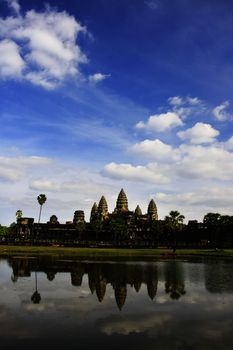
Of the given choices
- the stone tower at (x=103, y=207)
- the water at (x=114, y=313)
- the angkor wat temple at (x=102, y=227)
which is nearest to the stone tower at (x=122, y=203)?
the angkor wat temple at (x=102, y=227)

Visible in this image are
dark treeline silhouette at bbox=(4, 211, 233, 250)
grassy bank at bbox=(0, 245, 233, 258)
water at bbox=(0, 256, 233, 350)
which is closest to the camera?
water at bbox=(0, 256, 233, 350)

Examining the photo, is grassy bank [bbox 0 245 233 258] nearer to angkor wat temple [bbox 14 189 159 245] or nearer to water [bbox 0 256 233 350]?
water [bbox 0 256 233 350]

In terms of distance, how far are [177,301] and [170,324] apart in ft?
23.4

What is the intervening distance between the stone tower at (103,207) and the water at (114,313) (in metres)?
144

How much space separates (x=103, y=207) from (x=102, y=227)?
21.9 meters

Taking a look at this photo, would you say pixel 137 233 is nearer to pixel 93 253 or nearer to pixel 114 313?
pixel 93 253

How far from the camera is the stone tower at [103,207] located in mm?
182113

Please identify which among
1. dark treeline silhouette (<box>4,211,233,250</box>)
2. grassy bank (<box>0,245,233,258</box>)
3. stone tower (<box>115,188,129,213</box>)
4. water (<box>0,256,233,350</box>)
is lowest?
water (<box>0,256,233,350</box>)

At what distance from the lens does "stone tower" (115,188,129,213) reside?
185950 millimetres

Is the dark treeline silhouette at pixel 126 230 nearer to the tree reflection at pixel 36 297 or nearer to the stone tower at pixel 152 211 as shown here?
the stone tower at pixel 152 211

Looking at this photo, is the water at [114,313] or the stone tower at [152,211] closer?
the water at [114,313]

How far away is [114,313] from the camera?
22.4m

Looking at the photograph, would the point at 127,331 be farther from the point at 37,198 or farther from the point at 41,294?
the point at 37,198

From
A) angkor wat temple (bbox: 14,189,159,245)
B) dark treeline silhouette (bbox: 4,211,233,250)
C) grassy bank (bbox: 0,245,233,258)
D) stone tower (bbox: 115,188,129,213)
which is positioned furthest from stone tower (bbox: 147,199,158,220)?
grassy bank (bbox: 0,245,233,258)
